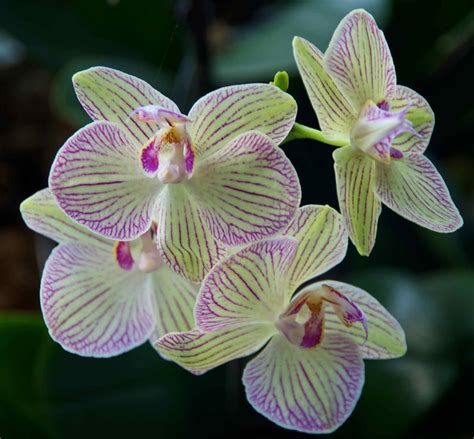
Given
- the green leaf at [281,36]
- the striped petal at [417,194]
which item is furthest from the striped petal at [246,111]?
the green leaf at [281,36]

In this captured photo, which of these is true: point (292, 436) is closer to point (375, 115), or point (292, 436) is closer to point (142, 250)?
point (142, 250)

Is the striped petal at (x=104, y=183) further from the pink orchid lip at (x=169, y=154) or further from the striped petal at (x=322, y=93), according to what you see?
the striped petal at (x=322, y=93)

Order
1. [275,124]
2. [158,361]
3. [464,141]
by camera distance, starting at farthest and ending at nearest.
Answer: [464,141], [158,361], [275,124]

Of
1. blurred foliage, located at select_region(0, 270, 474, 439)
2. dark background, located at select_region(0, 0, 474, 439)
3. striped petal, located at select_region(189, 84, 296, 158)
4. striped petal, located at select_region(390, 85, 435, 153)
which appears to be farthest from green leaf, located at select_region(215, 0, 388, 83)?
striped petal, located at select_region(189, 84, 296, 158)

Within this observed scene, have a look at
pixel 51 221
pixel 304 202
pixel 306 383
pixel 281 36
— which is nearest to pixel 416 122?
pixel 306 383

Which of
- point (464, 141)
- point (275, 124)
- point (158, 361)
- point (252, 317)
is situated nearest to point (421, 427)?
point (158, 361)

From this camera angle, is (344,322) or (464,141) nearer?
(344,322)
